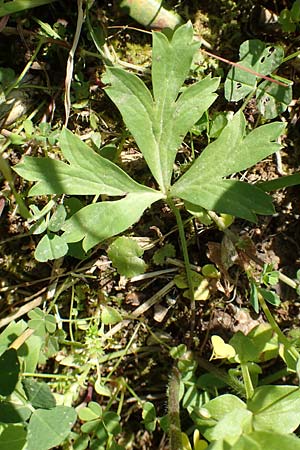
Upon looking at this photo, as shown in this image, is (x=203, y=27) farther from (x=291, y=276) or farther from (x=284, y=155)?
(x=291, y=276)

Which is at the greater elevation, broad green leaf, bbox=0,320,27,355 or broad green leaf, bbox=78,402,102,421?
broad green leaf, bbox=0,320,27,355

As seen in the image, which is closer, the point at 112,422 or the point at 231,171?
the point at 231,171

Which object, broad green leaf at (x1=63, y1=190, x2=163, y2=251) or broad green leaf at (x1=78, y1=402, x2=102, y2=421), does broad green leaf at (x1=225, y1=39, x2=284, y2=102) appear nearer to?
broad green leaf at (x1=63, y1=190, x2=163, y2=251)

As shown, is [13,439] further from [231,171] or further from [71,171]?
[231,171]

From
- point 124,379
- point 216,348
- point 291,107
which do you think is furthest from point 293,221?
point 124,379

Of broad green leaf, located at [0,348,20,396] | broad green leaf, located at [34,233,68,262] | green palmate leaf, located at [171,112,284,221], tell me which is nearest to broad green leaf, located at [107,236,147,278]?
broad green leaf, located at [34,233,68,262]

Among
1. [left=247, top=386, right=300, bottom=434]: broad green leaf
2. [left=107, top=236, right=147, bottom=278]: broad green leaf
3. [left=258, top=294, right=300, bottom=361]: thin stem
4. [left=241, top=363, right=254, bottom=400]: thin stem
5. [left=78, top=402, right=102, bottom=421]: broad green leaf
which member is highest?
[left=107, top=236, right=147, bottom=278]: broad green leaf

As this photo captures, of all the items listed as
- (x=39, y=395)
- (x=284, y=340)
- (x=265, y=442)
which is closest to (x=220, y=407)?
(x=265, y=442)
